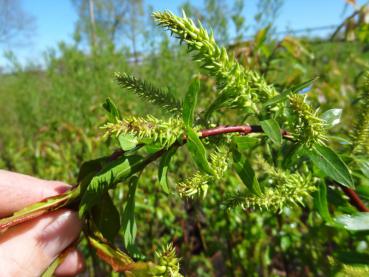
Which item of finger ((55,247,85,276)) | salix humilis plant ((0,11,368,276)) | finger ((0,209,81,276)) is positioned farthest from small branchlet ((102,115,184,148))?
finger ((55,247,85,276))

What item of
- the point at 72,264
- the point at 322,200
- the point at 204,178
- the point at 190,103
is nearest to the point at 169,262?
the point at 204,178

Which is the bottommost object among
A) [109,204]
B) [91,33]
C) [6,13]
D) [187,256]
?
[187,256]

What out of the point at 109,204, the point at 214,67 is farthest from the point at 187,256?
the point at 214,67

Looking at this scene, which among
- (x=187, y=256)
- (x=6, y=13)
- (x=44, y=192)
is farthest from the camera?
(x=6, y=13)

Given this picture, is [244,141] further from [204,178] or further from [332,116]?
[332,116]

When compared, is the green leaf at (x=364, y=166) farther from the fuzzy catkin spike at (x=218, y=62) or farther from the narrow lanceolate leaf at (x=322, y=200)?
the fuzzy catkin spike at (x=218, y=62)

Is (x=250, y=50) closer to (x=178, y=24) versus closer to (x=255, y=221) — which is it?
(x=255, y=221)

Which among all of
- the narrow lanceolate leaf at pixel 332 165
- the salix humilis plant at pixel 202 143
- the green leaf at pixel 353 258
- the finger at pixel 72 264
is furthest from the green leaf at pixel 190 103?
the finger at pixel 72 264
